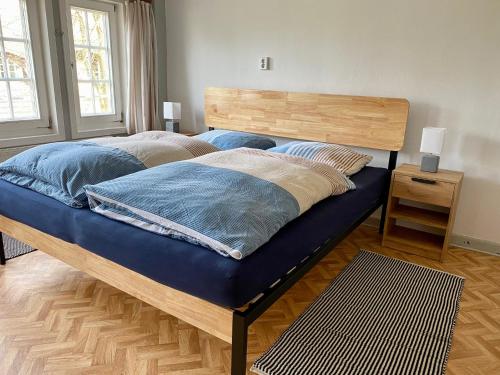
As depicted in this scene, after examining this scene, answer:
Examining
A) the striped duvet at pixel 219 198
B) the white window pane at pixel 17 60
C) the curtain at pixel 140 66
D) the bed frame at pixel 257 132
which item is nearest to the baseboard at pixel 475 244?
the bed frame at pixel 257 132

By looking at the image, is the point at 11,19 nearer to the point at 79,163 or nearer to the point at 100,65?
the point at 100,65

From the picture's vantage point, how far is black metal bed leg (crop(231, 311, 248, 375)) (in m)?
1.30

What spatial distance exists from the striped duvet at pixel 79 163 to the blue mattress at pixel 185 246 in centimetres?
6

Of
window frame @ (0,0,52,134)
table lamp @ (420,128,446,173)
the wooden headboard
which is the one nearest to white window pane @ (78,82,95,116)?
window frame @ (0,0,52,134)

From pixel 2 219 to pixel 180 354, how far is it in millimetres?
1308

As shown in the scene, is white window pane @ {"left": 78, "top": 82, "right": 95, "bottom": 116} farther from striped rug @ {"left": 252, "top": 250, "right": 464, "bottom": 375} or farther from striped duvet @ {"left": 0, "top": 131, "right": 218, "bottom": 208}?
striped rug @ {"left": 252, "top": 250, "right": 464, "bottom": 375}

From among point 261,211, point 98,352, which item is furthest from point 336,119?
point 98,352

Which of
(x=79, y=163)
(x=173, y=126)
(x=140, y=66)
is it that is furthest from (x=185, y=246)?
(x=140, y=66)

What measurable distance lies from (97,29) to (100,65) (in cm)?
32

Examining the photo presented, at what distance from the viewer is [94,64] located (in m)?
3.61

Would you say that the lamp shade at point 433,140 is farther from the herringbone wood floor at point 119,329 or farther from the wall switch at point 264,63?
the wall switch at point 264,63

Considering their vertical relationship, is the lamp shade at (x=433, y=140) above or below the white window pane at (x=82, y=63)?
below

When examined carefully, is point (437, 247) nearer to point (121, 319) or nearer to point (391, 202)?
point (391, 202)

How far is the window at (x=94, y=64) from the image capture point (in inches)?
133
